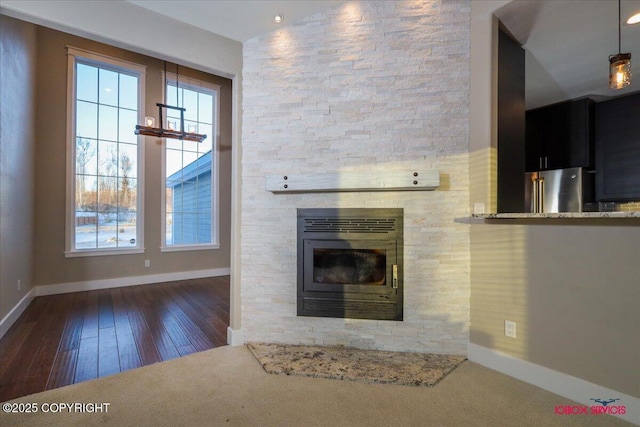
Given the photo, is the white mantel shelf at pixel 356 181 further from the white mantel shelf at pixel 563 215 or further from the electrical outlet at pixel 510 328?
the electrical outlet at pixel 510 328

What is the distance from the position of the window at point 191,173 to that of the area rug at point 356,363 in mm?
3409

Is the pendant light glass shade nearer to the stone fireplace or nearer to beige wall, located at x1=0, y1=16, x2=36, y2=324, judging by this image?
the stone fireplace

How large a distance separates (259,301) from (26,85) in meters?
3.94

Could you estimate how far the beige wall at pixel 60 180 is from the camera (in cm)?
398

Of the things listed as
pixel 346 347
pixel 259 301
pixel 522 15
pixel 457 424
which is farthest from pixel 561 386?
pixel 522 15

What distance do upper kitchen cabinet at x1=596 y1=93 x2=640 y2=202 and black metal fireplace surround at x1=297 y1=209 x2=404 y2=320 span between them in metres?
3.22

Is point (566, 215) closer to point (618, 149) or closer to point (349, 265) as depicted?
point (349, 265)

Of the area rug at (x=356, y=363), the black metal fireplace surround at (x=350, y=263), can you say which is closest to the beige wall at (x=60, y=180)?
the area rug at (x=356, y=363)

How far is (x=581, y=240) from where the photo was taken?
181 cm

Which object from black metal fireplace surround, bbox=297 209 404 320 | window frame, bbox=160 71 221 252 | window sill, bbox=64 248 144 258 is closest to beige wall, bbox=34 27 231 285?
window sill, bbox=64 248 144 258

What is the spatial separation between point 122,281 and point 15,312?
1.52 m

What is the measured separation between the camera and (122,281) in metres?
4.56

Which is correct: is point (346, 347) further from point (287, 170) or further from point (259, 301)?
point (287, 170)

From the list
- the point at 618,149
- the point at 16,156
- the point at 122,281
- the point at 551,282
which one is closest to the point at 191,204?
the point at 122,281
